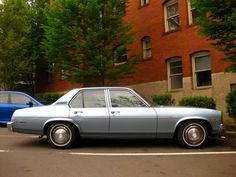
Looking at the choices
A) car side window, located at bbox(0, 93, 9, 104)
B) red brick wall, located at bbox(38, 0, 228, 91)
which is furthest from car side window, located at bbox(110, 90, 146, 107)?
red brick wall, located at bbox(38, 0, 228, 91)

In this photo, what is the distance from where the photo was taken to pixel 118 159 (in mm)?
9148

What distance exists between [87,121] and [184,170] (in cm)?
331

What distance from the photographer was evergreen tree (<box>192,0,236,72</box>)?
13203 millimetres

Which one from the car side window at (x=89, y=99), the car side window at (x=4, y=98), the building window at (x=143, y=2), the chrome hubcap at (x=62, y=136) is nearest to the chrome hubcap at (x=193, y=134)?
the car side window at (x=89, y=99)

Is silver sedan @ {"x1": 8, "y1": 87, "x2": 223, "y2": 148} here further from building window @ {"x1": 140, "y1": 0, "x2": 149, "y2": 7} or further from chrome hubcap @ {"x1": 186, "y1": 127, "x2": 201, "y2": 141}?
building window @ {"x1": 140, "y1": 0, "x2": 149, "y2": 7}

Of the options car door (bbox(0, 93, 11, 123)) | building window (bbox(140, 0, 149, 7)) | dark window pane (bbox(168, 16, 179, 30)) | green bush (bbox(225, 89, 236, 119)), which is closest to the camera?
green bush (bbox(225, 89, 236, 119))

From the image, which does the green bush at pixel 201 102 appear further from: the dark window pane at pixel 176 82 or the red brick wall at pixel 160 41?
the dark window pane at pixel 176 82

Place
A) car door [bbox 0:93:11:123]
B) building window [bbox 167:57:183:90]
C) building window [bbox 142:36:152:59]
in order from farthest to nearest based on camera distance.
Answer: building window [bbox 142:36:152:59] → building window [bbox 167:57:183:90] → car door [bbox 0:93:11:123]

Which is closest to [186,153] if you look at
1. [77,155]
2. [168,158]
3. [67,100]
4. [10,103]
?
[168,158]

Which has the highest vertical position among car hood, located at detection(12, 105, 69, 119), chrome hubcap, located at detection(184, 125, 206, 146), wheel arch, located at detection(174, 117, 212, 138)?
car hood, located at detection(12, 105, 69, 119)

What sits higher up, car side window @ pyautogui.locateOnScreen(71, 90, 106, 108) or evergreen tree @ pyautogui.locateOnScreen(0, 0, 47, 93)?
evergreen tree @ pyautogui.locateOnScreen(0, 0, 47, 93)

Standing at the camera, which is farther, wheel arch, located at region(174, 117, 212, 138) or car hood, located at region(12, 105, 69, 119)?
car hood, located at region(12, 105, 69, 119)

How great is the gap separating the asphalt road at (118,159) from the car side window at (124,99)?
1045 mm

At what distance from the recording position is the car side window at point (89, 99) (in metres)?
10.9
